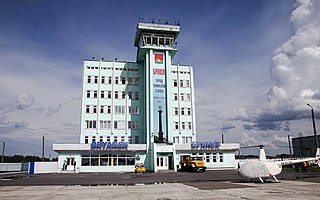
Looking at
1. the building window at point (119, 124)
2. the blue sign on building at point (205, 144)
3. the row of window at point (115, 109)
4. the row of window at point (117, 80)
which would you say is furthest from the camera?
the row of window at point (117, 80)

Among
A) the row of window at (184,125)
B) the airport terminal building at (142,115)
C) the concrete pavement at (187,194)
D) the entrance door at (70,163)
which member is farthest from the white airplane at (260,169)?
the row of window at (184,125)

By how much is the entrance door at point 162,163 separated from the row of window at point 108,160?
5.10 m

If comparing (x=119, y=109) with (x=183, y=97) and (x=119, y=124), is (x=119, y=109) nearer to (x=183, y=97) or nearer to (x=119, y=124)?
(x=119, y=124)

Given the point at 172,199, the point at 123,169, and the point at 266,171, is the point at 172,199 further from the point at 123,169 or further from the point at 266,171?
the point at 123,169

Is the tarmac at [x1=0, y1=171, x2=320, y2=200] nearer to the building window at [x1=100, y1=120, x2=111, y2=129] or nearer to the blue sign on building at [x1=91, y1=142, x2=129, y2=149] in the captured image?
the blue sign on building at [x1=91, y1=142, x2=129, y2=149]

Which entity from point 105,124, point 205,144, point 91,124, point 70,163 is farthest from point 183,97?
point 70,163

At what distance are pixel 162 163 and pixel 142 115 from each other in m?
11.7

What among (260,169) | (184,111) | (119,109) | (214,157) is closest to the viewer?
(260,169)

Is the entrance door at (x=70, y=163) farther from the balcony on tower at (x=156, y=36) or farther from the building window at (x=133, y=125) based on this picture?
the balcony on tower at (x=156, y=36)

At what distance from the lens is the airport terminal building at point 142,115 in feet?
157

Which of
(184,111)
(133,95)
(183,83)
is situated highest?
(183,83)

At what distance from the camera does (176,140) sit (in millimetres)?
55094

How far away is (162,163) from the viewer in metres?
47.8

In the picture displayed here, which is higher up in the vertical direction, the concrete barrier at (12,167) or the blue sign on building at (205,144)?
the blue sign on building at (205,144)
